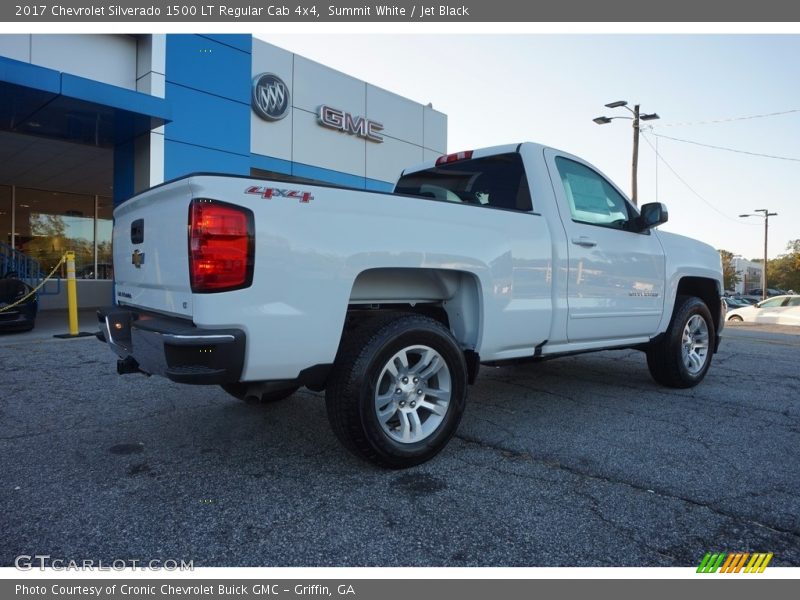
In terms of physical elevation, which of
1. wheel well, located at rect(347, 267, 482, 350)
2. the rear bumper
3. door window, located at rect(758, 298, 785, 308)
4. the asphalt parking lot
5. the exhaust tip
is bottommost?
the asphalt parking lot

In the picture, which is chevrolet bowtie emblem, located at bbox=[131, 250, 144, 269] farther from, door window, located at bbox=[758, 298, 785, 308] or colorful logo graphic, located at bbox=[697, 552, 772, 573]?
door window, located at bbox=[758, 298, 785, 308]

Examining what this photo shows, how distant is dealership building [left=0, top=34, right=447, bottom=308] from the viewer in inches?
374

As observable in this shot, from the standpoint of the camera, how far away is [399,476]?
3029 mm

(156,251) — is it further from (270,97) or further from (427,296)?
(270,97)

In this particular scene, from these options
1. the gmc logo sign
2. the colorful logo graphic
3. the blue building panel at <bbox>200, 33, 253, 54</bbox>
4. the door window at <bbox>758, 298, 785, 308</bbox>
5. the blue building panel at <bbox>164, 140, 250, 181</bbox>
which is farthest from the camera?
the door window at <bbox>758, 298, 785, 308</bbox>

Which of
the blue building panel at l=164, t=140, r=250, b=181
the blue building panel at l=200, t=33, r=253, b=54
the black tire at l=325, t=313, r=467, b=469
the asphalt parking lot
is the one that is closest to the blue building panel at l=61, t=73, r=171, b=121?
the blue building panel at l=164, t=140, r=250, b=181

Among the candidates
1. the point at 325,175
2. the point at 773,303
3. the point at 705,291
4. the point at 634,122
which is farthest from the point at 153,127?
the point at 773,303

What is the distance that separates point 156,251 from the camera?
9.86ft

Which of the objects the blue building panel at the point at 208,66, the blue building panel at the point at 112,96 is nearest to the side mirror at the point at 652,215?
the blue building panel at the point at 112,96

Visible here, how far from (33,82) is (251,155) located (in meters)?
5.54

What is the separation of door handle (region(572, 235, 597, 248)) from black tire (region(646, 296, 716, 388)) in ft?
4.99

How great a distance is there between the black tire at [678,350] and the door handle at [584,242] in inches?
59.9
